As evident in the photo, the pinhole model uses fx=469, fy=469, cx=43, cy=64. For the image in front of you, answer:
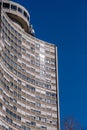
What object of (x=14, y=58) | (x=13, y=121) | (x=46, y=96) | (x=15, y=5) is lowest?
(x=13, y=121)

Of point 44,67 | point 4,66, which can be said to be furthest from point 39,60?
point 4,66

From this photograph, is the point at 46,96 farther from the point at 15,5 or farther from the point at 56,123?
the point at 15,5

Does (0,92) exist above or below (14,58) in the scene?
below

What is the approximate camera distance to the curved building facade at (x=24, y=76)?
116m

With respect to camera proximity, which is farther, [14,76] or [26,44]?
[26,44]

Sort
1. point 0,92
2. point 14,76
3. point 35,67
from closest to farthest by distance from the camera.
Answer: point 0,92 < point 14,76 < point 35,67

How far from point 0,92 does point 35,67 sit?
73.1ft

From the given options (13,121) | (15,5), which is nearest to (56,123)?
(13,121)

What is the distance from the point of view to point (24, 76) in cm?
12550

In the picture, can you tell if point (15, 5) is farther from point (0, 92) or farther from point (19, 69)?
point (0, 92)

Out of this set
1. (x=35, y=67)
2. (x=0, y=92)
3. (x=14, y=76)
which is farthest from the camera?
(x=35, y=67)

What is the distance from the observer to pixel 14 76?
121250 mm

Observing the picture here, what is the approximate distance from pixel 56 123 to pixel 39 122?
5.73 meters

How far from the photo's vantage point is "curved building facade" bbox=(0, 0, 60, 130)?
115750 millimetres
